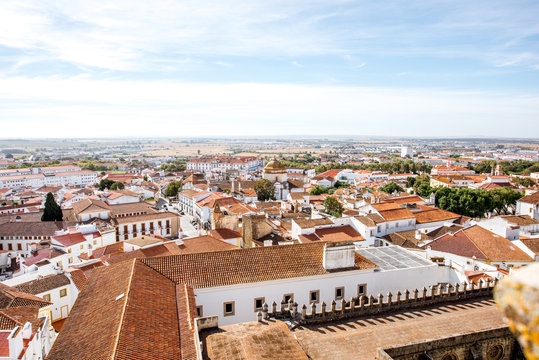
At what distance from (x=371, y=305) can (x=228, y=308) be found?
685 cm

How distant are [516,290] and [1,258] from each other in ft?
154

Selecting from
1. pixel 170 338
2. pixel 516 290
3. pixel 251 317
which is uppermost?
pixel 516 290

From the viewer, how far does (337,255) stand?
2056cm

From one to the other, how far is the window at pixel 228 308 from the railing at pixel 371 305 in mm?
1788

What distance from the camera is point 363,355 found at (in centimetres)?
1406

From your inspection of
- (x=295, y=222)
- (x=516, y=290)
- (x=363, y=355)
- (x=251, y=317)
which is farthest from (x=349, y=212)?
(x=516, y=290)

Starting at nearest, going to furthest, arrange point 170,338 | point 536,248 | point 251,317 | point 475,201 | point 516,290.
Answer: point 516,290 < point 170,338 < point 251,317 < point 536,248 < point 475,201

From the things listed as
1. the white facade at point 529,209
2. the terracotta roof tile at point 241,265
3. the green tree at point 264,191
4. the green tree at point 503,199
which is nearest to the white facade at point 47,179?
the green tree at point 264,191

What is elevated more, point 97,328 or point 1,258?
point 97,328

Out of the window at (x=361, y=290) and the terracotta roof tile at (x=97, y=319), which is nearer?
the terracotta roof tile at (x=97, y=319)

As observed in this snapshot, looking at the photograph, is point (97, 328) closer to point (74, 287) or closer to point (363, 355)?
point (363, 355)

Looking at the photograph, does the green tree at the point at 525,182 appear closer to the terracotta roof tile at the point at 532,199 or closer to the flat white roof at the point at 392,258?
Answer: the terracotta roof tile at the point at 532,199

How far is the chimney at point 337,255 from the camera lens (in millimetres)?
20500

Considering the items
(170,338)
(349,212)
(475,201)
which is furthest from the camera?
(475,201)
